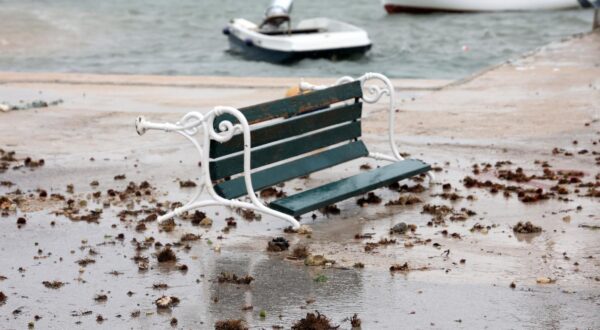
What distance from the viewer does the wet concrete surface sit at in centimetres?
591

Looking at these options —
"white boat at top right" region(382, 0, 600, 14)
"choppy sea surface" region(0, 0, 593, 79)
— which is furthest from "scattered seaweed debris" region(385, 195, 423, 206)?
"white boat at top right" region(382, 0, 600, 14)

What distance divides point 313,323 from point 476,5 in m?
→ 38.9

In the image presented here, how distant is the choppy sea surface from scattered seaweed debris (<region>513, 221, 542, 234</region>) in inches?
764

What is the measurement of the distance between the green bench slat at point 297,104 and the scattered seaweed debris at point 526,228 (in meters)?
1.76

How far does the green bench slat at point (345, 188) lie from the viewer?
7.54 meters

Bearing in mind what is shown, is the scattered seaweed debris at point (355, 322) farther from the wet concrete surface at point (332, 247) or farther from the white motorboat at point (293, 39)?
the white motorboat at point (293, 39)

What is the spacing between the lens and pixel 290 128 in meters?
7.90

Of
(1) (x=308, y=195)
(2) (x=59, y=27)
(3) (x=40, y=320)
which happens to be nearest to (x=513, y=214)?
(1) (x=308, y=195)

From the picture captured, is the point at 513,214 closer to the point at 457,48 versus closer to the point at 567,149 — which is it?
the point at 567,149

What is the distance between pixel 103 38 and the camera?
38438 millimetres

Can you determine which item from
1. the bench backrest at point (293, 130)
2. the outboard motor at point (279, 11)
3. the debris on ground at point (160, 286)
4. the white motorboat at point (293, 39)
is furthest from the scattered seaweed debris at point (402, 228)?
the outboard motor at point (279, 11)

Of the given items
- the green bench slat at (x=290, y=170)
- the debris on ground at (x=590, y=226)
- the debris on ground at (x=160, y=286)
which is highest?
the green bench slat at (x=290, y=170)

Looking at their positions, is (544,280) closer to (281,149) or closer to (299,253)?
(299,253)

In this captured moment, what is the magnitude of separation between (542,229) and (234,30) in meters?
24.1
